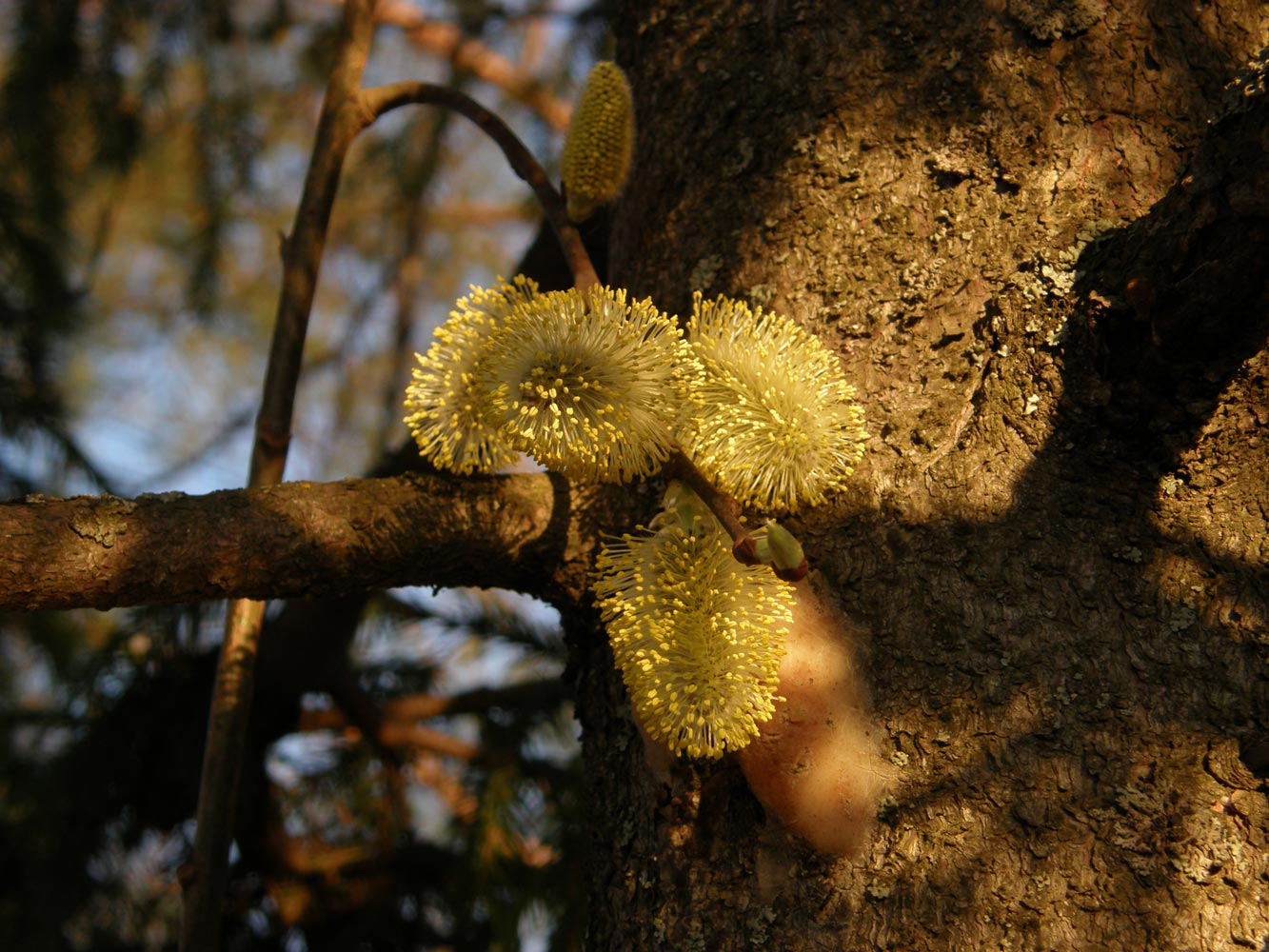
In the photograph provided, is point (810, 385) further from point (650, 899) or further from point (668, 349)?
point (650, 899)

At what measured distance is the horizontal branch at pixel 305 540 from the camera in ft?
3.55

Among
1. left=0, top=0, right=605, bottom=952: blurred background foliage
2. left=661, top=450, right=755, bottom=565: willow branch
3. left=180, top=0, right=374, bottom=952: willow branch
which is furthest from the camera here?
left=0, top=0, right=605, bottom=952: blurred background foliage

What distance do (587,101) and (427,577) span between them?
1.98 ft

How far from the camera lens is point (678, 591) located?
3.64ft

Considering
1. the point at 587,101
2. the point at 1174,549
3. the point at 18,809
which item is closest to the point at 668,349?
the point at 587,101

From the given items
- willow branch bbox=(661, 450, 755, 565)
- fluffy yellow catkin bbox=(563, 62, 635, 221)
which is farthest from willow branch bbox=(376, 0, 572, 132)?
willow branch bbox=(661, 450, 755, 565)

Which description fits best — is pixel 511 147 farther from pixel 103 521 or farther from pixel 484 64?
pixel 484 64

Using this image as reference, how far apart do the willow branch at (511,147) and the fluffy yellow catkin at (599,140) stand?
46 mm

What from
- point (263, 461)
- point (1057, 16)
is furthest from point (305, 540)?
point (1057, 16)

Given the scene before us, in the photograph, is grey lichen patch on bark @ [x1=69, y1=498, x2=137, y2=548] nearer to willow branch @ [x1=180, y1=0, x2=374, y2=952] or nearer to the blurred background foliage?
willow branch @ [x1=180, y1=0, x2=374, y2=952]

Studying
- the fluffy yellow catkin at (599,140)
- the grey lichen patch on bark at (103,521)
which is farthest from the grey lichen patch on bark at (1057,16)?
the grey lichen patch on bark at (103,521)

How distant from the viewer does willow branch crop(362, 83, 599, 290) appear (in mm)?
1290

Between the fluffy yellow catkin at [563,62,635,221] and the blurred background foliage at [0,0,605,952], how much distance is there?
1.10 m

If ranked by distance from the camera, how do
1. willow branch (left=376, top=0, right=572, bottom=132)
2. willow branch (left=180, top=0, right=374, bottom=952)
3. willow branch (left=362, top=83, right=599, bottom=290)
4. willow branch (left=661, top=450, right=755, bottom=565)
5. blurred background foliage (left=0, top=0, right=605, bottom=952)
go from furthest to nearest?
willow branch (left=376, top=0, right=572, bottom=132), blurred background foliage (left=0, top=0, right=605, bottom=952), willow branch (left=180, top=0, right=374, bottom=952), willow branch (left=362, top=83, right=599, bottom=290), willow branch (left=661, top=450, right=755, bottom=565)
